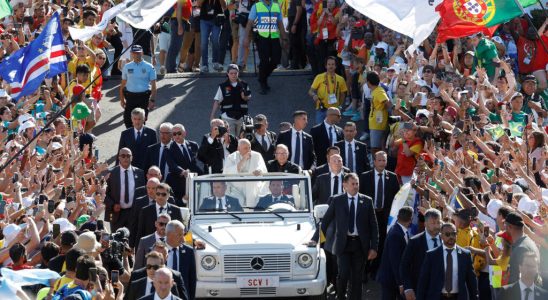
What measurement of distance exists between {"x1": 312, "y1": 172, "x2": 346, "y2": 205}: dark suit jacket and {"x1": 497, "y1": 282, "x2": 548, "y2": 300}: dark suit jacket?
5.56m

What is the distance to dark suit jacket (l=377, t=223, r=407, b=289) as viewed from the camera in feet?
51.3

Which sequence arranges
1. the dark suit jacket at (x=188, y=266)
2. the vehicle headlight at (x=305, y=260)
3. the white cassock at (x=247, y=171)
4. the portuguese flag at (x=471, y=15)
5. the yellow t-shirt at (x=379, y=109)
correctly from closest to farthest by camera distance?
the dark suit jacket at (x=188, y=266) → the portuguese flag at (x=471, y=15) → the vehicle headlight at (x=305, y=260) → the white cassock at (x=247, y=171) → the yellow t-shirt at (x=379, y=109)

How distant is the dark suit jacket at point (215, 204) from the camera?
17.4 metres

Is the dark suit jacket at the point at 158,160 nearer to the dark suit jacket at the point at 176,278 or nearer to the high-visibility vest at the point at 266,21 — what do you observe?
the dark suit jacket at the point at 176,278

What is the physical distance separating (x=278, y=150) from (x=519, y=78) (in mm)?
7318

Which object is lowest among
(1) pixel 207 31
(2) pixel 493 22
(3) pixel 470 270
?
(1) pixel 207 31

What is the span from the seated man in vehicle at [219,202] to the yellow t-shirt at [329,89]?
6857mm

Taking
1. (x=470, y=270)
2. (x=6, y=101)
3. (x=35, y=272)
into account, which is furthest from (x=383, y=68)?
(x=35, y=272)

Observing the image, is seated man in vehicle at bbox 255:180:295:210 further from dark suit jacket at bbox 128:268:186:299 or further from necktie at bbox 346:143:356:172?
dark suit jacket at bbox 128:268:186:299

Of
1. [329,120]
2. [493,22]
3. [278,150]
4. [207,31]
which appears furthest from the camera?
[207,31]

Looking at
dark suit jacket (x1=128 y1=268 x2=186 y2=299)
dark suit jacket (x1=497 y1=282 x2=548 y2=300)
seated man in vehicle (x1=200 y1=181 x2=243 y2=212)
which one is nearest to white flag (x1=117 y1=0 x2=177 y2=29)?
seated man in vehicle (x1=200 y1=181 x2=243 y2=212)

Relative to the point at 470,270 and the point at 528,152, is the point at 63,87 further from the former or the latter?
the point at 470,270

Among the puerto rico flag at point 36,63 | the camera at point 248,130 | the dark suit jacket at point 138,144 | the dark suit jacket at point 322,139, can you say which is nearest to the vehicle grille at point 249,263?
the puerto rico flag at point 36,63

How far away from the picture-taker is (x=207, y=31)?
29172mm
